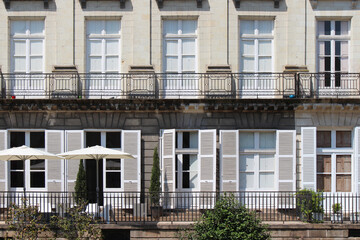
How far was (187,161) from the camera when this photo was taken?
56.9 feet

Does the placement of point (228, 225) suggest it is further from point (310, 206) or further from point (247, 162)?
point (247, 162)

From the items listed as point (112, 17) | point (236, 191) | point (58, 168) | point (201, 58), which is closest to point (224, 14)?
point (201, 58)

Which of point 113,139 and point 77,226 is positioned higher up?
point 113,139

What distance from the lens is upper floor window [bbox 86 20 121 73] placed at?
1784 cm

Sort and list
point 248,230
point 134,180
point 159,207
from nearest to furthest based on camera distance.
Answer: point 248,230 < point 159,207 < point 134,180

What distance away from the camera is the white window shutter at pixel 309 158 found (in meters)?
17.0

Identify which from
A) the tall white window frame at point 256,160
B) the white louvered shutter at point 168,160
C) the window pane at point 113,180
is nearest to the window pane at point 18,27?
the window pane at point 113,180

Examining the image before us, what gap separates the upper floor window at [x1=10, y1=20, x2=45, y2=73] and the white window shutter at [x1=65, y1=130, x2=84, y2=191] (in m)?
3.02

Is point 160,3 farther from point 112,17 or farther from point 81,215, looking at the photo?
point 81,215

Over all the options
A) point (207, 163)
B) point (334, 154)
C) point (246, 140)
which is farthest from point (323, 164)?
point (207, 163)

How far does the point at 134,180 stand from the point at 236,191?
375 centimetres

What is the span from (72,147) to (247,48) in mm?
7719

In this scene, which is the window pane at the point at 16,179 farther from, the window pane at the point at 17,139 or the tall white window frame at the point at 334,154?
the tall white window frame at the point at 334,154

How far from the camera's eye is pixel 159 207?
1558 cm
